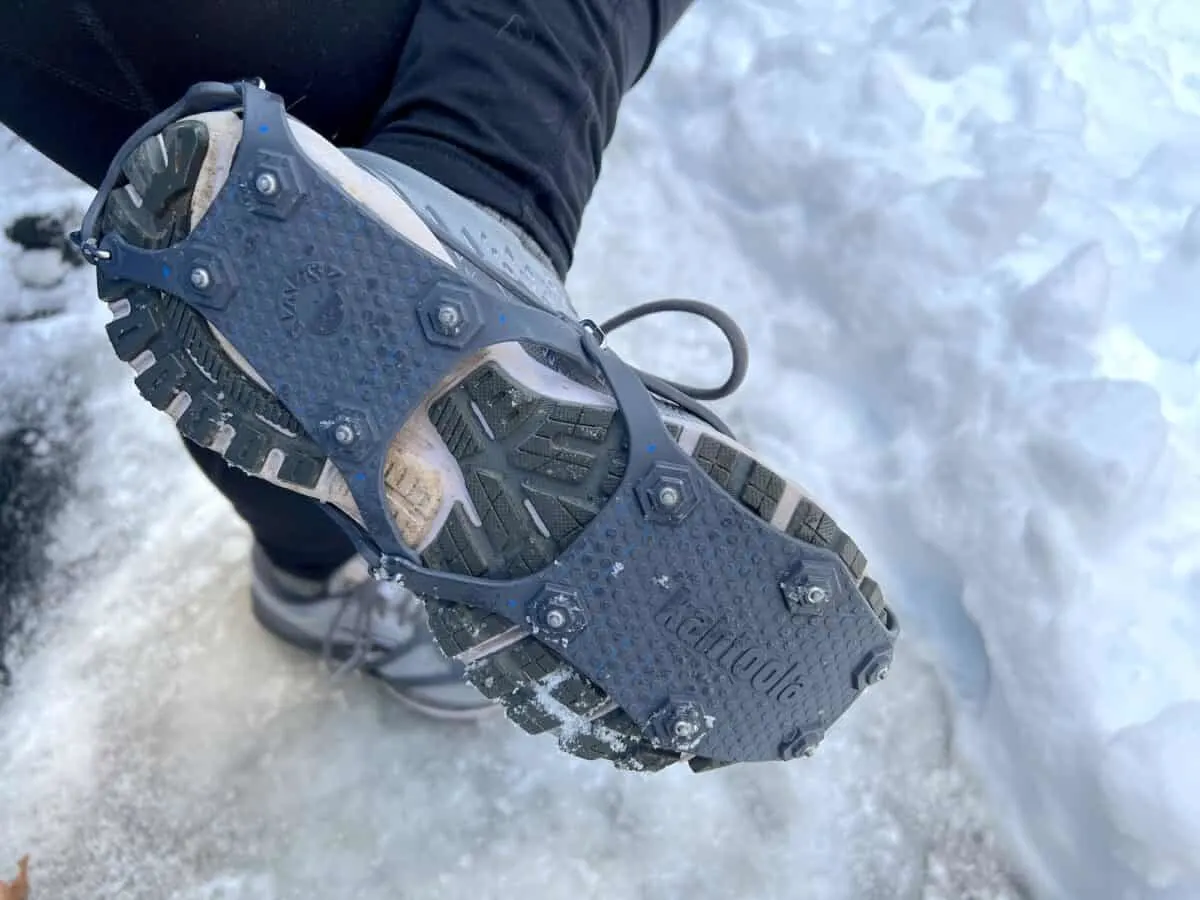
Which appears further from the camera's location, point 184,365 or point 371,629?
point 371,629

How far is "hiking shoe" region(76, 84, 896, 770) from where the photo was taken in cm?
75

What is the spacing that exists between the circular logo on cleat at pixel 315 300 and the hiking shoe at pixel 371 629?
0.59 metres

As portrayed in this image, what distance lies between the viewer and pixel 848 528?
4.63 ft

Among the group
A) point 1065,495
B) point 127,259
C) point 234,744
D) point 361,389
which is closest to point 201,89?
point 127,259

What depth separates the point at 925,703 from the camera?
132 centimetres

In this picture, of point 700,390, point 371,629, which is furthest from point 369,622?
point 700,390

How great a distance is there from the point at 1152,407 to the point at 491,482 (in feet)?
2.86

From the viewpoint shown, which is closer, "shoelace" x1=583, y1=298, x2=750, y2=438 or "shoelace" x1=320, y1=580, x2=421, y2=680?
"shoelace" x1=583, y1=298, x2=750, y2=438

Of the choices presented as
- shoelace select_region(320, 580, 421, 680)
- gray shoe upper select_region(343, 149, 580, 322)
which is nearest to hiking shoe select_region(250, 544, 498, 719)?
shoelace select_region(320, 580, 421, 680)

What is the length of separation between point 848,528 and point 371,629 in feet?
1.96

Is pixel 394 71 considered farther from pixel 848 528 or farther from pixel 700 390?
pixel 848 528

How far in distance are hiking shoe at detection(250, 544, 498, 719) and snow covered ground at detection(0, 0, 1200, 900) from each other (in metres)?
0.05

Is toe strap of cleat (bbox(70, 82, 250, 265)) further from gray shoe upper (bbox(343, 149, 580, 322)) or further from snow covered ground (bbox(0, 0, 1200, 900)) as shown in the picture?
Result: snow covered ground (bbox(0, 0, 1200, 900))

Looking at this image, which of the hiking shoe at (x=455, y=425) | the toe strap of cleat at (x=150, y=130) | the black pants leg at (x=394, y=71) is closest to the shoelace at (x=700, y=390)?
the hiking shoe at (x=455, y=425)
